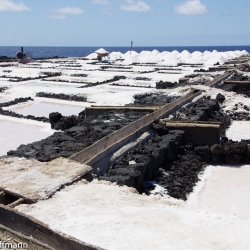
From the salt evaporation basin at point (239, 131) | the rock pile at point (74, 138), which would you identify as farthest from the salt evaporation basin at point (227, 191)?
the rock pile at point (74, 138)

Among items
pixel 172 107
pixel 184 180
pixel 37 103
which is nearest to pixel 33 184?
pixel 184 180

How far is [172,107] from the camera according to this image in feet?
40.7

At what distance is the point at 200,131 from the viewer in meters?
10.3

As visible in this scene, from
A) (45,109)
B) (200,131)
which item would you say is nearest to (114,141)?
(200,131)

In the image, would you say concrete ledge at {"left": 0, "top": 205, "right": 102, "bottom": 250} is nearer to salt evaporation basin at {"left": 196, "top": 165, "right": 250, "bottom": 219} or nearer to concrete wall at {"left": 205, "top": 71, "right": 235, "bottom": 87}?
salt evaporation basin at {"left": 196, "top": 165, "right": 250, "bottom": 219}

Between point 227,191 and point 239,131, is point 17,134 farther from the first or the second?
point 239,131

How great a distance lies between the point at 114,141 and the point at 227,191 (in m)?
2.67

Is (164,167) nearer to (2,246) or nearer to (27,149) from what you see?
(27,149)

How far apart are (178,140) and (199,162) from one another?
79cm

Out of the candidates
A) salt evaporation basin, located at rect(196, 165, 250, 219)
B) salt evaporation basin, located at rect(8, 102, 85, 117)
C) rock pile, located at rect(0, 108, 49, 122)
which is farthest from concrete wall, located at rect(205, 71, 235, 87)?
salt evaporation basin, located at rect(196, 165, 250, 219)

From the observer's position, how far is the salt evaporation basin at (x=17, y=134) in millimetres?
10734

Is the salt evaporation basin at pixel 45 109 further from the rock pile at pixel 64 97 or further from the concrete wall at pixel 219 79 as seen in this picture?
the concrete wall at pixel 219 79

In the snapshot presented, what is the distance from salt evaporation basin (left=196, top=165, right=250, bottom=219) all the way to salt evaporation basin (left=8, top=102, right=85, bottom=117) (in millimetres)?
7756

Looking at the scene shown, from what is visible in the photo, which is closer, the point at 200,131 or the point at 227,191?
the point at 227,191
